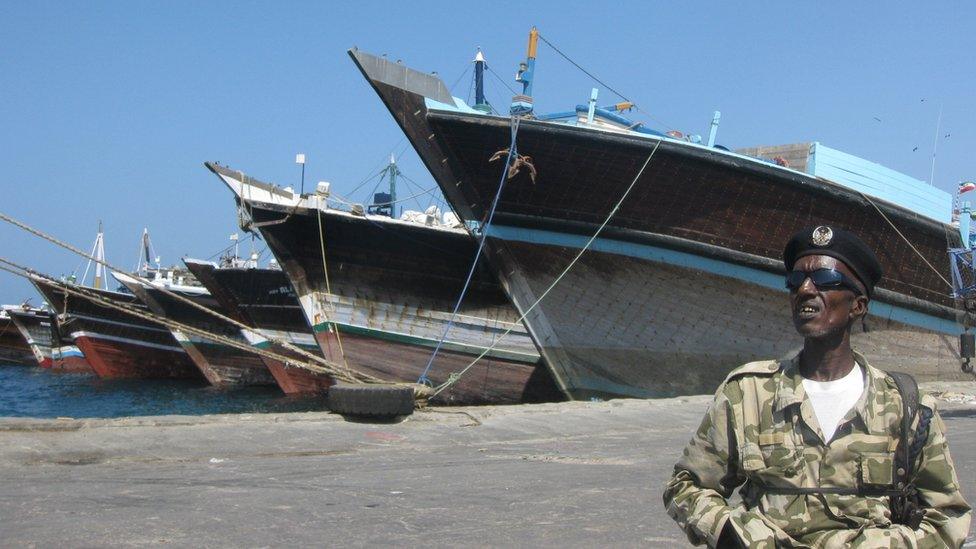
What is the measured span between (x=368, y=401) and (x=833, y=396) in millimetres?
6520

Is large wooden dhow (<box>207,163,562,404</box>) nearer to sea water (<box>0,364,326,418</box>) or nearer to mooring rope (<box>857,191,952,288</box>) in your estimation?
sea water (<box>0,364,326,418</box>)

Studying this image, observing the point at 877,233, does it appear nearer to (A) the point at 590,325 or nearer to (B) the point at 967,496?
(A) the point at 590,325

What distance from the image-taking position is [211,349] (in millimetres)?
27891

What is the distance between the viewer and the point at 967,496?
5355mm

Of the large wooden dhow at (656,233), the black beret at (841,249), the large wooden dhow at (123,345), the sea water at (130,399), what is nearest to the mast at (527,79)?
the large wooden dhow at (656,233)

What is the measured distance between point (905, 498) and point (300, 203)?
14.6 metres

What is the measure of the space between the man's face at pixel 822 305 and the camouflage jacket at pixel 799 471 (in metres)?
0.10

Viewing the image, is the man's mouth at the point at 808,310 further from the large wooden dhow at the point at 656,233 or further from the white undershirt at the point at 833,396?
the large wooden dhow at the point at 656,233

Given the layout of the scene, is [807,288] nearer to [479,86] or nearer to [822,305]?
[822,305]

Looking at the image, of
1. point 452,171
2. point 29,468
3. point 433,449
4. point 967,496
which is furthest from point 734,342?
point 29,468

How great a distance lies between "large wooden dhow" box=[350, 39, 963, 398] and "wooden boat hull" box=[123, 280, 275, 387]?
14023mm

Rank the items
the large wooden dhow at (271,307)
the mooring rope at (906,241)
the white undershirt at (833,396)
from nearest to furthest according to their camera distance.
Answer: the white undershirt at (833,396) → the mooring rope at (906,241) → the large wooden dhow at (271,307)

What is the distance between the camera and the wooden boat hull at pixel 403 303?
15914 mm

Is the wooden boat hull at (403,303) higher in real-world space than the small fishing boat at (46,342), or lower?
higher
